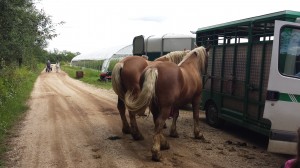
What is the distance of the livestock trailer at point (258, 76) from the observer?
5547 millimetres

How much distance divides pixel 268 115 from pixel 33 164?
386cm

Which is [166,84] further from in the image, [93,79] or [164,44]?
[93,79]

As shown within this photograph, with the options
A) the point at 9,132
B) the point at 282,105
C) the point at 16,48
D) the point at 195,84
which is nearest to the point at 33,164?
the point at 9,132

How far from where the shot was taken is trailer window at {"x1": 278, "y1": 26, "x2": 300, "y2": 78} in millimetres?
5652

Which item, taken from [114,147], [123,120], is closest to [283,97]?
[114,147]

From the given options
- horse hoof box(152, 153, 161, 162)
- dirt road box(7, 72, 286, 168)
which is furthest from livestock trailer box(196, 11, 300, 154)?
horse hoof box(152, 153, 161, 162)

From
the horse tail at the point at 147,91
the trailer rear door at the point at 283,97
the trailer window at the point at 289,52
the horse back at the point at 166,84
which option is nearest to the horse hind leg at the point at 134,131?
the horse tail at the point at 147,91

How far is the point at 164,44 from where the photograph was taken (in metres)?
14.5

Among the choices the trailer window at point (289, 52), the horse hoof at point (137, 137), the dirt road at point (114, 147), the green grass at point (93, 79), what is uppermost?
the trailer window at point (289, 52)

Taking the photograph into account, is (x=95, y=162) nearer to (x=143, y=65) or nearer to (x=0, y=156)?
(x=0, y=156)

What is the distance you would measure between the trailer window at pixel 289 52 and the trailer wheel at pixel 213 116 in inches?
136

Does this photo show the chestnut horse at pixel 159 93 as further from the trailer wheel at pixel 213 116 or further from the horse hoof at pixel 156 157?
the trailer wheel at pixel 213 116

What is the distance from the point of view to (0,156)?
6.03 metres

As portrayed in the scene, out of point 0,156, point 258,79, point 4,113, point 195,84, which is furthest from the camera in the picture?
point 4,113
